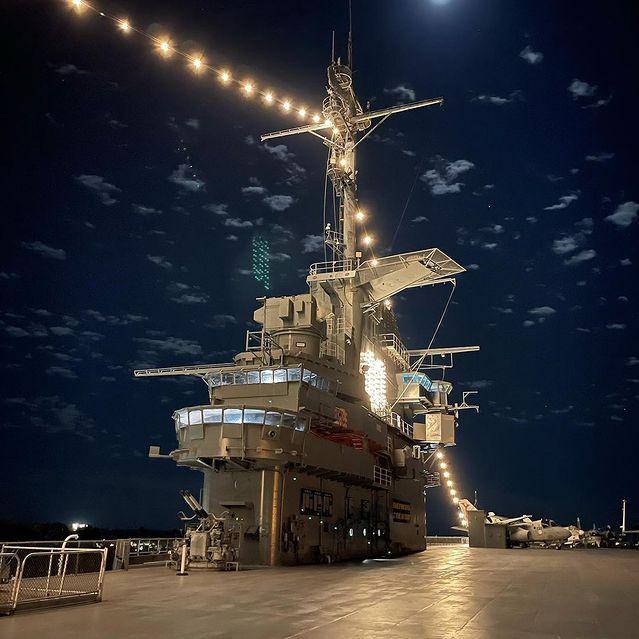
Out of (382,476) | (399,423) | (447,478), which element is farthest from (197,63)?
(447,478)

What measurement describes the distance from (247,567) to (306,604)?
10982 millimetres

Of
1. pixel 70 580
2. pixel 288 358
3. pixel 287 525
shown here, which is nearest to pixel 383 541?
pixel 287 525

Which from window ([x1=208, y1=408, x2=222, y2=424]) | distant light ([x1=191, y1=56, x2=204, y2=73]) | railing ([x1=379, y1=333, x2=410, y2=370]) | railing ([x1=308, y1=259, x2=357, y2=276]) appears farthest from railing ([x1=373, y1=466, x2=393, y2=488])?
distant light ([x1=191, y1=56, x2=204, y2=73])

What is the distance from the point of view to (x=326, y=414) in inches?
1071

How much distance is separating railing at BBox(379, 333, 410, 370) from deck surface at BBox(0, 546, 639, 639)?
74.1 ft

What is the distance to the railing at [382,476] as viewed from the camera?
32.6 metres

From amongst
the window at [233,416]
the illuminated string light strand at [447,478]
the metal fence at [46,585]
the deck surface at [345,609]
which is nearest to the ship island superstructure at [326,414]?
the window at [233,416]

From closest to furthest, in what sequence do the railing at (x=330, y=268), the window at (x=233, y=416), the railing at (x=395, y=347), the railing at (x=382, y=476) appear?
the window at (x=233, y=416) < the railing at (x=382, y=476) < the railing at (x=330, y=268) < the railing at (x=395, y=347)

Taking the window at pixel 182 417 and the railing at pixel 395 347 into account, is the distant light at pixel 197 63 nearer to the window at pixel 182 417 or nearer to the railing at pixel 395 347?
the window at pixel 182 417

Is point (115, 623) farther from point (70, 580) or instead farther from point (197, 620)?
point (70, 580)

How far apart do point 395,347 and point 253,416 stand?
69.3 feet

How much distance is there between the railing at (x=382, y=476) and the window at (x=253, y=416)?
10445 millimetres

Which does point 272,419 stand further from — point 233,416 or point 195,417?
point 195,417

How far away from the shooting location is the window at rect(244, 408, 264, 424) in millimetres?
23453
